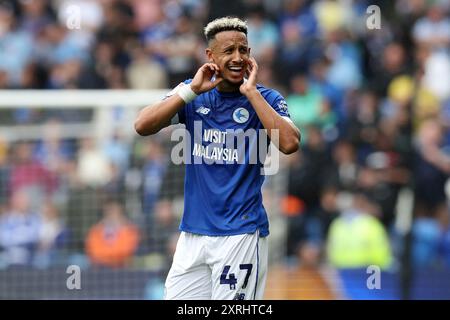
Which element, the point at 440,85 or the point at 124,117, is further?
the point at 440,85

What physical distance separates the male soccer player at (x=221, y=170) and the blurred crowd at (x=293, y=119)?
15.9ft

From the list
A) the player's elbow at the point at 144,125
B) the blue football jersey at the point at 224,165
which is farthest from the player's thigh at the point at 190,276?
the player's elbow at the point at 144,125

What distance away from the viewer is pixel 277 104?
730 centimetres

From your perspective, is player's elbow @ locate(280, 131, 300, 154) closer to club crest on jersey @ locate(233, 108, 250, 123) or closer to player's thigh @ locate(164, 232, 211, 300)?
club crest on jersey @ locate(233, 108, 250, 123)

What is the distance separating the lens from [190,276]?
7.32 m

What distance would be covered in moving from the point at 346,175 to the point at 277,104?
6.53 meters

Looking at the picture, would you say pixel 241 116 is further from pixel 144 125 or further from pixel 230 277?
pixel 230 277

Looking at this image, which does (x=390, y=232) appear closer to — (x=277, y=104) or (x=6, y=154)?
(x=6, y=154)

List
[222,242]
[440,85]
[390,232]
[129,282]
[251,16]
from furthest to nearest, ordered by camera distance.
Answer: [251,16] < [440,85] < [390,232] < [129,282] < [222,242]

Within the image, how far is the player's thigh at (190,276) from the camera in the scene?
7301 mm

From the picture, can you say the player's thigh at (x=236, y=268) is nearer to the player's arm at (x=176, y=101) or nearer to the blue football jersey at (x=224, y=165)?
the blue football jersey at (x=224, y=165)

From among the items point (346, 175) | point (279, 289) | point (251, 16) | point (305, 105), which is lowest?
point (279, 289)

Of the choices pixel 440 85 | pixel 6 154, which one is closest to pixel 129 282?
pixel 6 154

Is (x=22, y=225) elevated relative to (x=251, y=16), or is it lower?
lower
